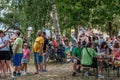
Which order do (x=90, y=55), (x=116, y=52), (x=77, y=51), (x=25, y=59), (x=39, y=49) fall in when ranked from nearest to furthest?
(x=90, y=55) < (x=116, y=52) < (x=77, y=51) < (x=39, y=49) < (x=25, y=59)

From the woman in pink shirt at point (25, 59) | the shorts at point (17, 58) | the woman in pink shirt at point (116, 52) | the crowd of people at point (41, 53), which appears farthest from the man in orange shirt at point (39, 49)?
the woman in pink shirt at point (116, 52)

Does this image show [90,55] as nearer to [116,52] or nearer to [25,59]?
[116,52]

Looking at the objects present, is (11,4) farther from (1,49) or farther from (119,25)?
(119,25)

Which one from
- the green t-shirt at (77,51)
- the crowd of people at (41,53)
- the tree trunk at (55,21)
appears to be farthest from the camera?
the tree trunk at (55,21)

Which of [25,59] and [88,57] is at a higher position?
[88,57]

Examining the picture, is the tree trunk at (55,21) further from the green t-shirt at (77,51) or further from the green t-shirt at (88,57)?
the green t-shirt at (88,57)

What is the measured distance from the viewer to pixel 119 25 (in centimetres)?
5228

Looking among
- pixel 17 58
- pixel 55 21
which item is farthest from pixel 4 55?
pixel 55 21

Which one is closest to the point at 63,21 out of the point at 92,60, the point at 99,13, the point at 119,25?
the point at 99,13

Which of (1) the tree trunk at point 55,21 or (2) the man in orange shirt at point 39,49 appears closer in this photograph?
(2) the man in orange shirt at point 39,49

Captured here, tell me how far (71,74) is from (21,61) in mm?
2028

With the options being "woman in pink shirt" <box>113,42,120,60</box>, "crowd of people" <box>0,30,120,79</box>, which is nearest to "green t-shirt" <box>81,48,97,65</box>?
"crowd of people" <box>0,30,120,79</box>

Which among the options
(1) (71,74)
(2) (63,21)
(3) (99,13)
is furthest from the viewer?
(2) (63,21)

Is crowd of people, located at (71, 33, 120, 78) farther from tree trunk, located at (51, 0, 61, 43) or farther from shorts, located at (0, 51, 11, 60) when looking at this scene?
tree trunk, located at (51, 0, 61, 43)
